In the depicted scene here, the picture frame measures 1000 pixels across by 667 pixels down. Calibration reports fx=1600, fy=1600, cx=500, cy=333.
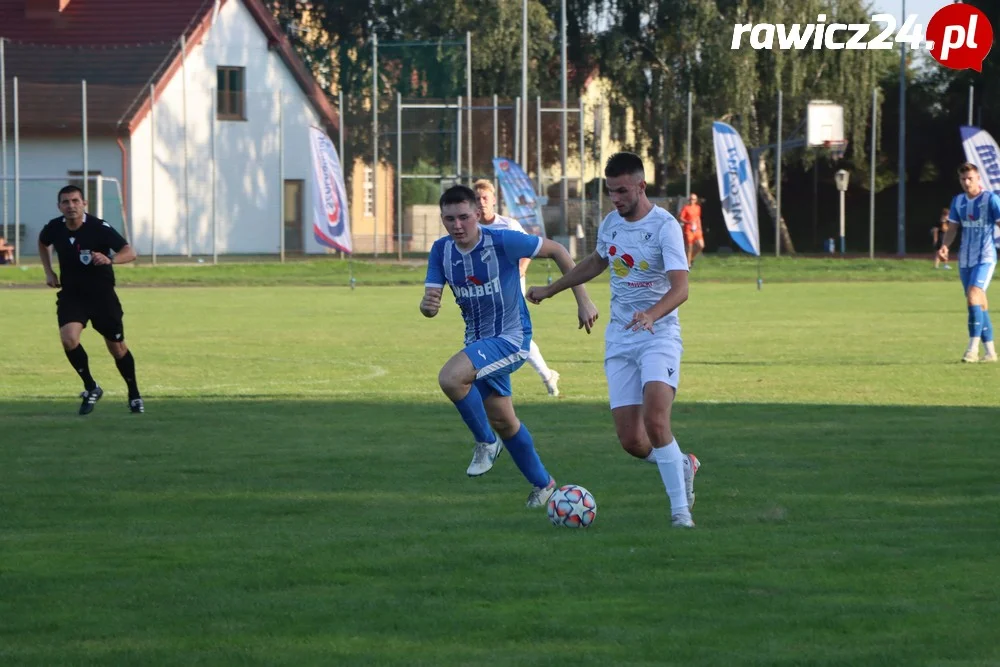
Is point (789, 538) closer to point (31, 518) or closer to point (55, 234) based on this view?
point (31, 518)

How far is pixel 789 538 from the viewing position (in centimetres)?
723

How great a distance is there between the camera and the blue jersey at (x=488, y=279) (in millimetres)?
8734

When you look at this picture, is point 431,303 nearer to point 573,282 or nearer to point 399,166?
point 573,282

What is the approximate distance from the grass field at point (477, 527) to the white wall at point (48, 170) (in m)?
24.4

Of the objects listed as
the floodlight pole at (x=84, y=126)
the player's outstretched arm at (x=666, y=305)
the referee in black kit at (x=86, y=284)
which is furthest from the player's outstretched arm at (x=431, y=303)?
the floodlight pole at (x=84, y=126)

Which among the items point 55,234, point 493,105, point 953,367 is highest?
point 493,105

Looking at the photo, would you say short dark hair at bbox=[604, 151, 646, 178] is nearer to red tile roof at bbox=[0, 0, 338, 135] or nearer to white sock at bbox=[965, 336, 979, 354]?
white sock at bbox=[965, 336, 979, 354]

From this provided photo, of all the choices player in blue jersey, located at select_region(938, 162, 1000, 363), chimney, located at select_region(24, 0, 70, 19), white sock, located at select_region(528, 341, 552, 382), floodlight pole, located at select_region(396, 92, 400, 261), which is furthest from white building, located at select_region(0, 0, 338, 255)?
white sock, located at select_region(528, 341, 552, 382)

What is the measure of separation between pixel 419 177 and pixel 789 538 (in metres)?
35.9

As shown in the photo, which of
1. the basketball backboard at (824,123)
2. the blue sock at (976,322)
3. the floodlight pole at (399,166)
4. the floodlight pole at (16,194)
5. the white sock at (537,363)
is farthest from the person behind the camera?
the basketball backboard at (824,123)

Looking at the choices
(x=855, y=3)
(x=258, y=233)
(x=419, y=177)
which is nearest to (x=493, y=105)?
(x=419, y=177)

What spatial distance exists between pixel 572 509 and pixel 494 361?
1.32 m

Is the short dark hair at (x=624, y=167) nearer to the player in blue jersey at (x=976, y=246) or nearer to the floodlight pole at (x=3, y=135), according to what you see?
the player in blue jersey at (x=976, y=246)

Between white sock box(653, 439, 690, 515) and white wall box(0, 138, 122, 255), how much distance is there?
33626 mm
